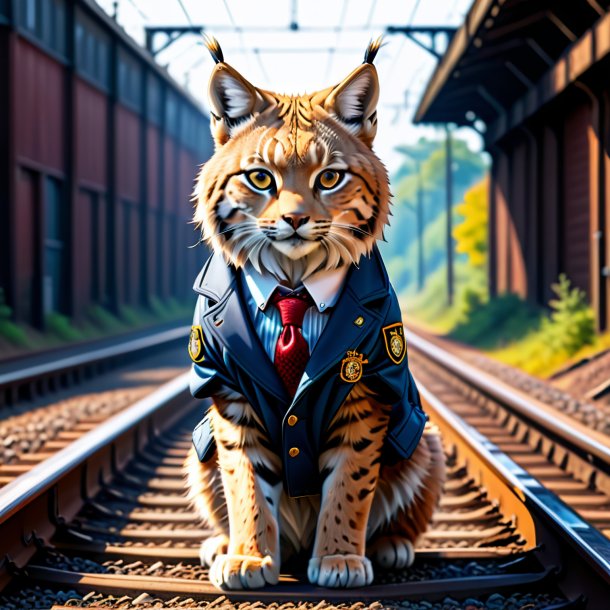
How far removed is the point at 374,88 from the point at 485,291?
80.6ft

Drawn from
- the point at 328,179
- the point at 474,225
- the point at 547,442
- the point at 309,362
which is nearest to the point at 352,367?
the point at 309,362

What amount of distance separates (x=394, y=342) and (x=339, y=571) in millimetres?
809

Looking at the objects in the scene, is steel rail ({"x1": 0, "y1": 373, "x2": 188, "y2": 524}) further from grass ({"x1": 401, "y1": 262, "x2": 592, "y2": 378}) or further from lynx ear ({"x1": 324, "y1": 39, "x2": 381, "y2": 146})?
grass ({"x1": 401, "y1": 262, "x2": 592, "y2": 378})

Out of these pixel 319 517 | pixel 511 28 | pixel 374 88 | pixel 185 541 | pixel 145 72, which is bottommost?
pixel 185 541

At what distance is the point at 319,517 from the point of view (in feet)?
11.5

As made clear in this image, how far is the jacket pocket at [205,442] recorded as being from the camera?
144 inches

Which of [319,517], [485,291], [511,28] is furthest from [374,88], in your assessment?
[485,291]

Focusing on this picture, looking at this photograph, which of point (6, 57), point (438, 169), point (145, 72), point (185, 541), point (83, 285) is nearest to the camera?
point (185, 541)

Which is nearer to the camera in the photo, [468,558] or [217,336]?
[217,336]

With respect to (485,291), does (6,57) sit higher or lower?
higher

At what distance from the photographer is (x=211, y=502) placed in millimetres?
3836

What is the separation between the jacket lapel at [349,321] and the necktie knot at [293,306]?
9 cm

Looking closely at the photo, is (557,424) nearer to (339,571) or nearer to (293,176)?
(339,571)

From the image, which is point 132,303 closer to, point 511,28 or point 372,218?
point 511,28
